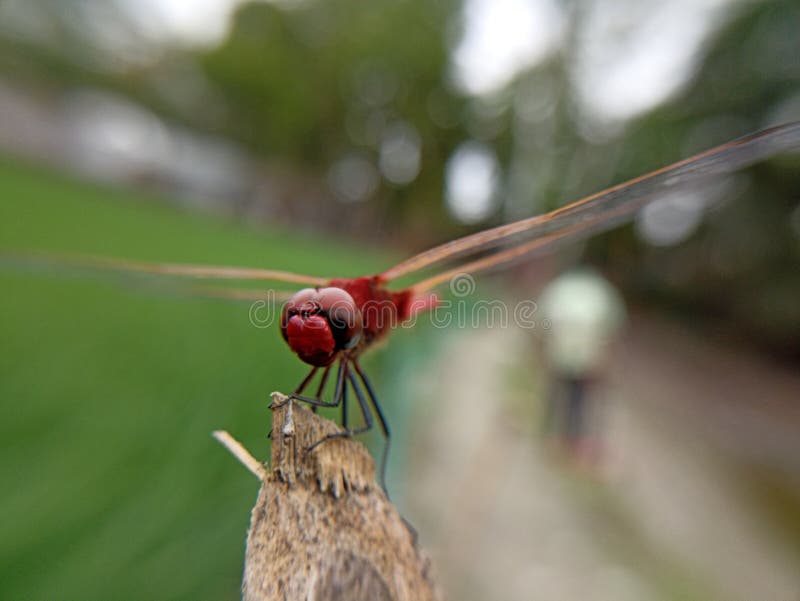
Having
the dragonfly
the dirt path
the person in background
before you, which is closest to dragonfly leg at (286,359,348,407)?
the dragonfly

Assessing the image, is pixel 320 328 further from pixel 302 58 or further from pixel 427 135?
pixel 302 58

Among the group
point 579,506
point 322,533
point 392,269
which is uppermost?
point 392,269

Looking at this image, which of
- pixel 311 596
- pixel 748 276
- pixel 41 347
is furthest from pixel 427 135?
pixel 748 276

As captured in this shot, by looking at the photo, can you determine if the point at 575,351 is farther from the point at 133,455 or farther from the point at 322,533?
the point at 322,533

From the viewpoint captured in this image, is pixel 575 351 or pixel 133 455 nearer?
pixel 133 455

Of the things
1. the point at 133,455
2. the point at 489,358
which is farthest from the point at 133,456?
the point at 489,358

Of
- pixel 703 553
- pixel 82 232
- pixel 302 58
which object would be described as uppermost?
pixel 302 58

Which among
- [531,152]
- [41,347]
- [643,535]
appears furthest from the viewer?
[643,535]

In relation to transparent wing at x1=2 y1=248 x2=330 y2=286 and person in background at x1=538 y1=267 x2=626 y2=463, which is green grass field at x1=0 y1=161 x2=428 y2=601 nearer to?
transparent wing at x1=2 y1=248 x2=330 y2=286
